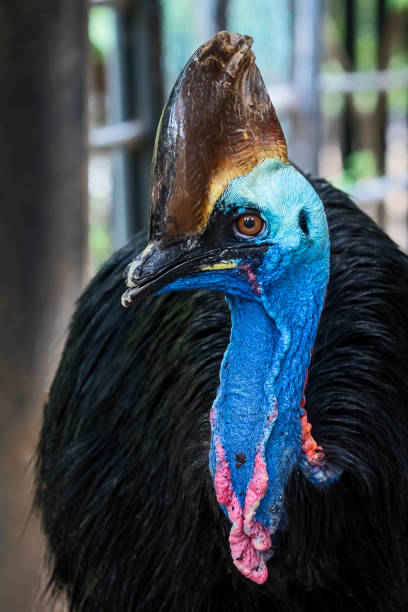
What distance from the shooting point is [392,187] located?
203 inches

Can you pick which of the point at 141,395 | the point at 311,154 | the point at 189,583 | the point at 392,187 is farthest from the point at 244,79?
the point at 392,187

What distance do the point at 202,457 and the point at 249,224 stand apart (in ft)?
1.41

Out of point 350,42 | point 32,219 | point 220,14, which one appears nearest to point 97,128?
point 220,14

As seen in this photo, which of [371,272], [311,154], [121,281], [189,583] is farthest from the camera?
[311,154]

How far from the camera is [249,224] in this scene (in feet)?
4.76

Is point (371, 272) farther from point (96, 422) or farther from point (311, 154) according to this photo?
point (311, 154)

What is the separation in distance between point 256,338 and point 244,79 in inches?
14.3

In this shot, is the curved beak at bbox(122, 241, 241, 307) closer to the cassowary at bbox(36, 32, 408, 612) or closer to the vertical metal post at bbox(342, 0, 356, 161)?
the cassowary at bbox(36, 32, 408, 612)

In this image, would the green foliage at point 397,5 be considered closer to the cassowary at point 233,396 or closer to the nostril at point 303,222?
the cassowary at point 233,396

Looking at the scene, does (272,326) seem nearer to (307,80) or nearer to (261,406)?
(261,406)

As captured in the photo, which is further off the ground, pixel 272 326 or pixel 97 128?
pixel 97 128

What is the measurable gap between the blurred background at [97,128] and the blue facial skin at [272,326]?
91 centimetres

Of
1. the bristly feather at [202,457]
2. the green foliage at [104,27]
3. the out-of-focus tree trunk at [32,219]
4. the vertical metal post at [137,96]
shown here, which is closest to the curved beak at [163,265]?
the bristly feather at [202,457]

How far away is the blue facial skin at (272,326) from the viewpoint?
1.46m
